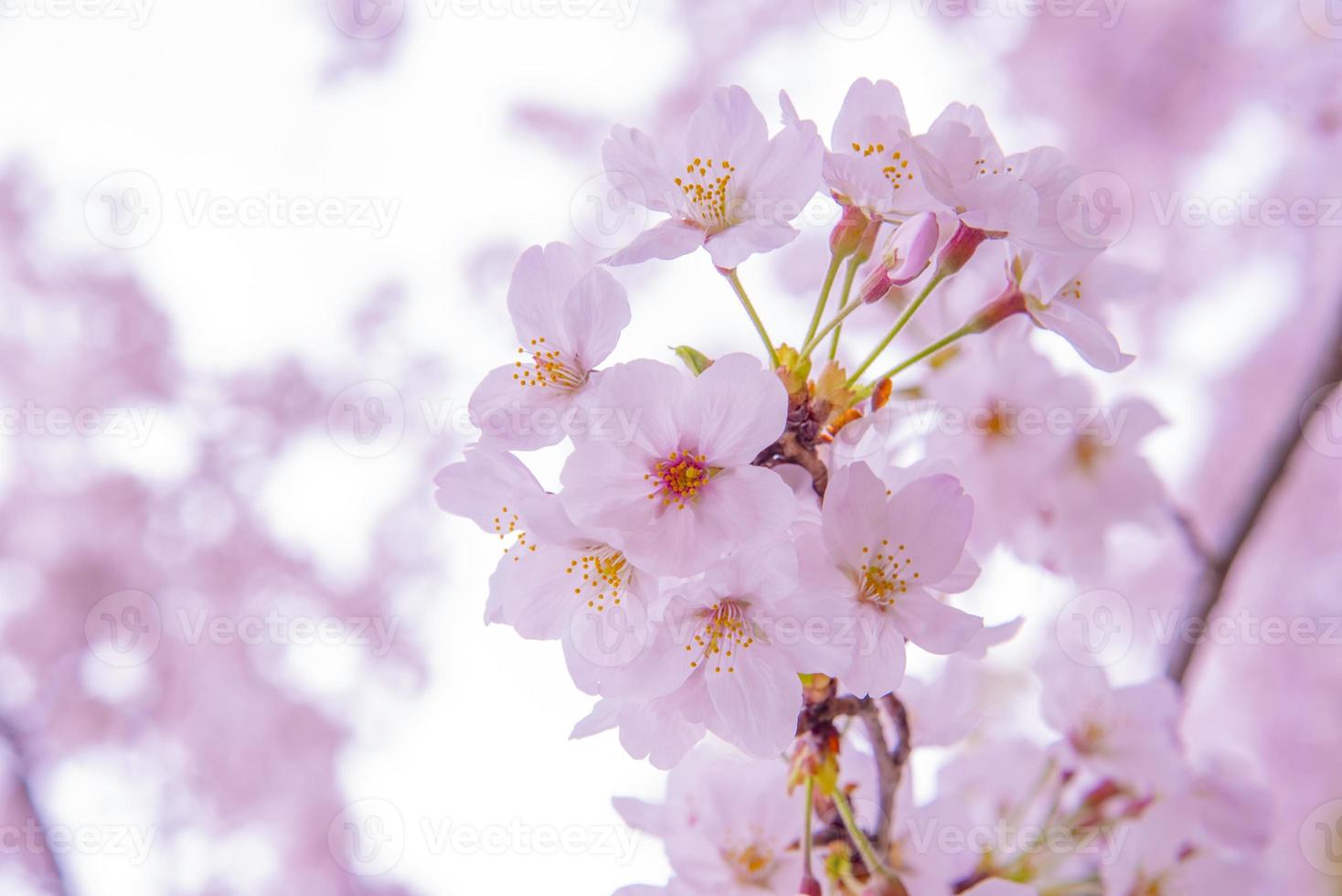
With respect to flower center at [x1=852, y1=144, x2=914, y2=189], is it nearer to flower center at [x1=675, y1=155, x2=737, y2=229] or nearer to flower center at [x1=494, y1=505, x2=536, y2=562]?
flower center at [x1=675, y1=155, x2=737, y2=229]

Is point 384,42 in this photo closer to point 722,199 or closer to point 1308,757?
point 722,199

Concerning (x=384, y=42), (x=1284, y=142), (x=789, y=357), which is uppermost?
(x=384, y=42)

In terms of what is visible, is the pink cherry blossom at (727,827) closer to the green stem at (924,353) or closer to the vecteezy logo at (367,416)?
the green stem at (924,353)

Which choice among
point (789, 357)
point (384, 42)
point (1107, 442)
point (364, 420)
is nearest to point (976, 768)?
point (1107, 442)

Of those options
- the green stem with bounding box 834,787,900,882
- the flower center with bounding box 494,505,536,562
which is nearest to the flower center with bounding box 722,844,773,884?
the green stem with bounding box 834,787,900,882

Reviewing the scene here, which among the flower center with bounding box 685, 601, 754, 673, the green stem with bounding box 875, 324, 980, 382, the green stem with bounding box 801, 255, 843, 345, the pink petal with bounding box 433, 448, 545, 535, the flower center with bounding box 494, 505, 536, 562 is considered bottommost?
the flower center with bounding box 685, 601, 754, 673
